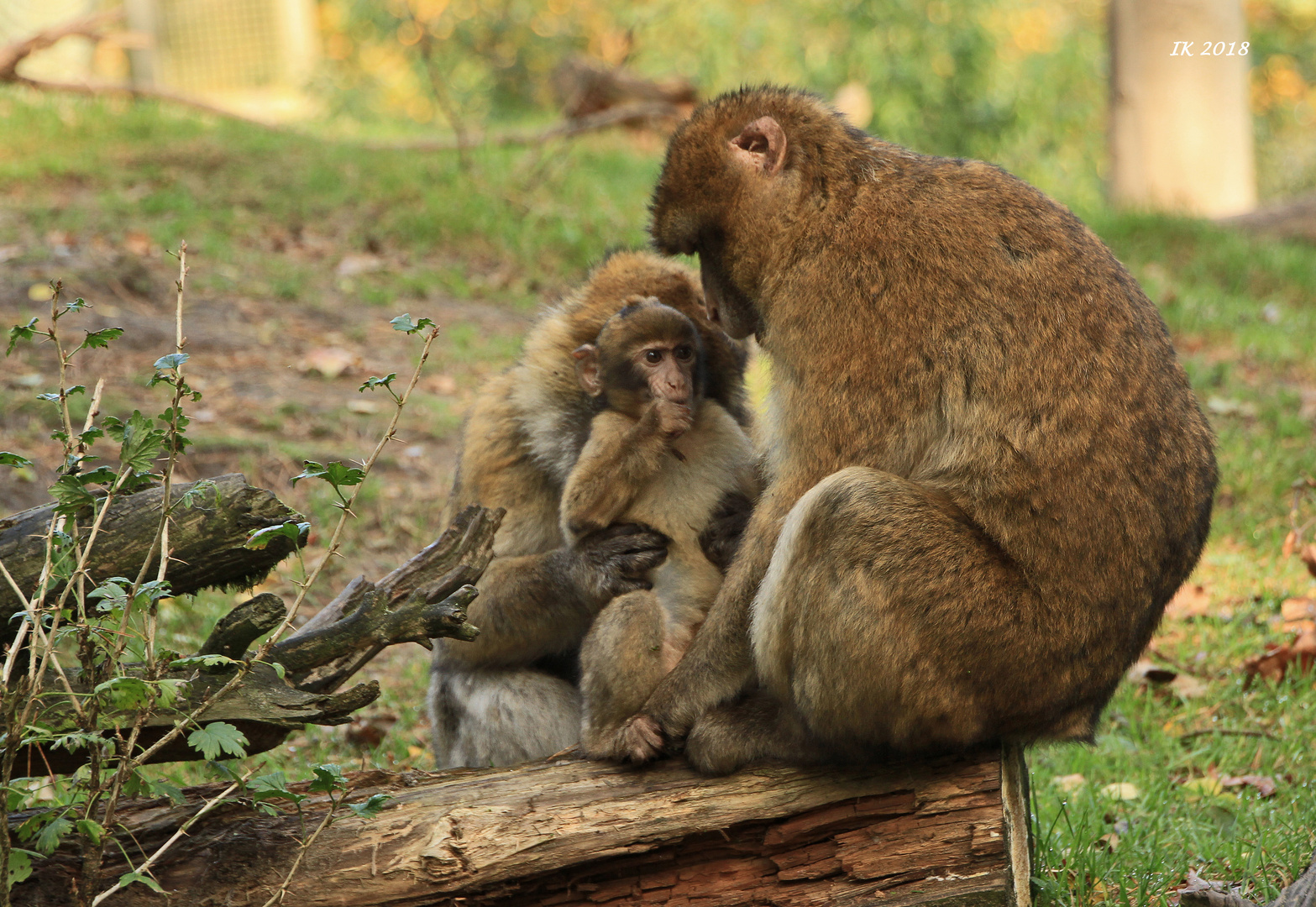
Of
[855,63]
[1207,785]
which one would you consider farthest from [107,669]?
[855,63]

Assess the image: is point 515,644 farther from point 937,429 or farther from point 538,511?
point 937,429

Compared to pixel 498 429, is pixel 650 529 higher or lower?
lower

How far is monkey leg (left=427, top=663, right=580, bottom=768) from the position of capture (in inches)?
156

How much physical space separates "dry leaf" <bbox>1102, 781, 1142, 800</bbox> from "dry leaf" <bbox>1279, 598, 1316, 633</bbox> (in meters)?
1.19

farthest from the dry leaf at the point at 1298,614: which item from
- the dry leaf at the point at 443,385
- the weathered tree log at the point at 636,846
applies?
the dry leaf at the point at 443,385

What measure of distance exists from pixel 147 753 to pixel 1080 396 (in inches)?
92.3

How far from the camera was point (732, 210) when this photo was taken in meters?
3.53

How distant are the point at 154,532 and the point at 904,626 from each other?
1930mm

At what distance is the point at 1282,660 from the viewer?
4.98 metres

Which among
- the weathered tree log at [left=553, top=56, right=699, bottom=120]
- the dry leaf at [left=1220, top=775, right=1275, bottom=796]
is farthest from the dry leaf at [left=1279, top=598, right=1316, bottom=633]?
the weathered tree log at [left=553, top=56, right=699, bottom=120]

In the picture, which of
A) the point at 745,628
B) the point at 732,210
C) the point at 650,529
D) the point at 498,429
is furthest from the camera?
the point at 498,429

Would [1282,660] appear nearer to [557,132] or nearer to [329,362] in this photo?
[329,362]

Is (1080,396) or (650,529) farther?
(650,529)

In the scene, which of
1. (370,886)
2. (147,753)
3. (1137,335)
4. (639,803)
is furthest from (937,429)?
(147,753)
